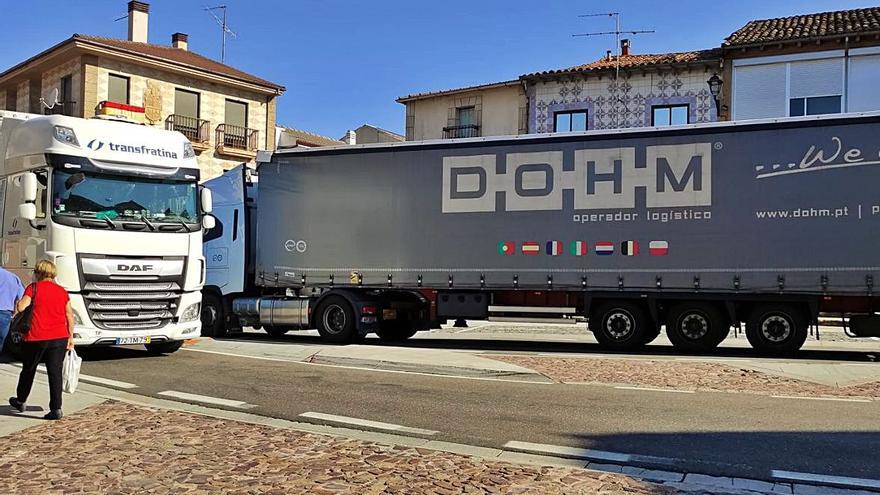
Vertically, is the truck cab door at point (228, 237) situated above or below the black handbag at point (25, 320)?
above

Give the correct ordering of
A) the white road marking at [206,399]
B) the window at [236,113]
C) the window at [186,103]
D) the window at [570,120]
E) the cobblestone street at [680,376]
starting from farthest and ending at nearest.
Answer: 1. the window at [236,113]
2. the window at [186,103]
3. the window at [570,120]
4. the cobblestone street at [680,376]
5. the white road marking at [206,399]

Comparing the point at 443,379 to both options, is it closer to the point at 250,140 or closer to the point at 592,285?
the point at 592,285

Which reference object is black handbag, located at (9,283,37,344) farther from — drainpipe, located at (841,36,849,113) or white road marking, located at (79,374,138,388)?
drainpipe, located at (841,36,849,113)

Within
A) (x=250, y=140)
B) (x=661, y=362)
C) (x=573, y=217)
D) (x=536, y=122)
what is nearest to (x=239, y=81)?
(x=250, y=140)

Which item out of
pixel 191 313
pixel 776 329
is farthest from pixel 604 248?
pixel 191 313

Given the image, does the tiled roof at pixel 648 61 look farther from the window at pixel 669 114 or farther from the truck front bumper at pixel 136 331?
the truck front bumper at pixel 136 331

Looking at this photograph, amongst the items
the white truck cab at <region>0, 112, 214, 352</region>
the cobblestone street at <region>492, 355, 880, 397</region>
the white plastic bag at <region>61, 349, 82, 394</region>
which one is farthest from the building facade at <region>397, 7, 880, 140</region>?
the white plastic bag at <region>61, 349, 82, 394</region>

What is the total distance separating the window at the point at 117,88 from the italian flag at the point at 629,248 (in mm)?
26200

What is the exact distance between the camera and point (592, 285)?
548 inches

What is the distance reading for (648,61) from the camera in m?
28.5

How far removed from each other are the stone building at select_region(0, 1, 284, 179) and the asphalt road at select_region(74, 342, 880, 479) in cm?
2505

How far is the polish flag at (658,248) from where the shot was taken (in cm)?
1351

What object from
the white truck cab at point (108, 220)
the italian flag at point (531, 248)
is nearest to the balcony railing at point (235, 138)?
the white truck cab at point (108, 220)

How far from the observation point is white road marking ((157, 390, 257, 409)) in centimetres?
835
